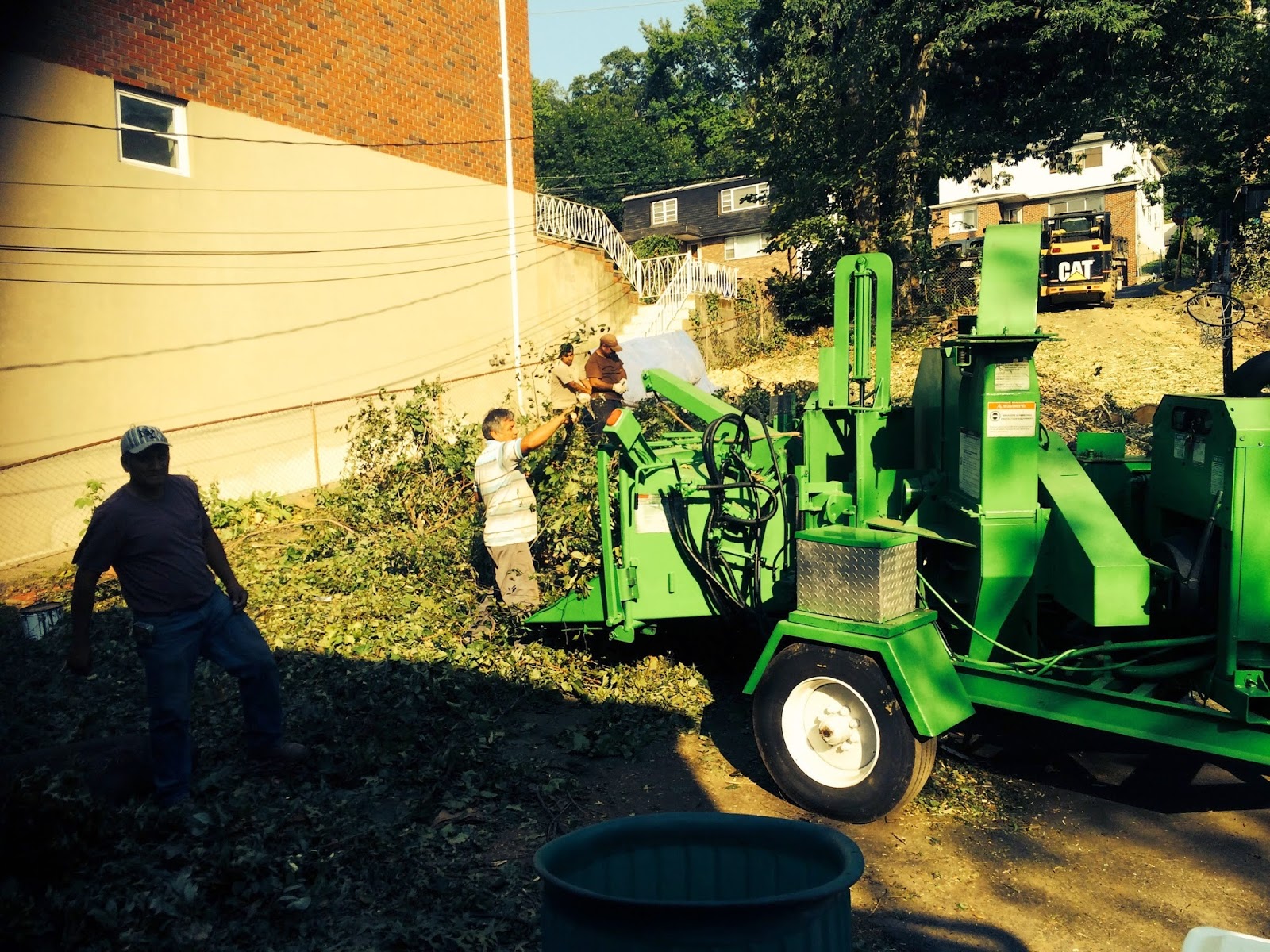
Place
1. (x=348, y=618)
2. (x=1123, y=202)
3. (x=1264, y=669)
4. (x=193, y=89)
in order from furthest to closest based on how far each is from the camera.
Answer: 1. (x=1123, y=202)
2. (x=193, y=89)
3. (x=348, y=618)
4. (x=1264, y=669)

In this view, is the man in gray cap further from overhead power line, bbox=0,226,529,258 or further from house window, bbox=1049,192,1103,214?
house window, bbox=1049,192,1103,214

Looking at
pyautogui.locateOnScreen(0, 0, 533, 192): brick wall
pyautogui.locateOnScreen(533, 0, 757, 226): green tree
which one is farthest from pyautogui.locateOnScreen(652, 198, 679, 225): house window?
pyautogui.locateOnScreen(0, 0, 533, 192): brick wall

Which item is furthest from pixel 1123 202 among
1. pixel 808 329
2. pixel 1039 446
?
pixel 1039 446

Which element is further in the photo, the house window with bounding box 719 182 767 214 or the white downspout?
the house window with bounding box 719 182 767 214

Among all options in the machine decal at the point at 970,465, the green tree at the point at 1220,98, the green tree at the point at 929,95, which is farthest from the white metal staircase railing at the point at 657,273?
the machine decal at the point at 970,465

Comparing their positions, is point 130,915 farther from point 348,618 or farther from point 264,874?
point 348,618

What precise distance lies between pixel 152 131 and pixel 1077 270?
1842 centimetres

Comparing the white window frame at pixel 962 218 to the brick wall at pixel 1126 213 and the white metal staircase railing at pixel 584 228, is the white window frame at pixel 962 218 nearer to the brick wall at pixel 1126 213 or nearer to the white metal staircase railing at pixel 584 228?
the brick wall at pixel 1126 213

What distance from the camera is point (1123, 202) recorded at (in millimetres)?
45062

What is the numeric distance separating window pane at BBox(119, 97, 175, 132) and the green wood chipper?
29.3 ft

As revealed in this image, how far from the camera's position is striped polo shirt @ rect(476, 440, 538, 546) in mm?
7203

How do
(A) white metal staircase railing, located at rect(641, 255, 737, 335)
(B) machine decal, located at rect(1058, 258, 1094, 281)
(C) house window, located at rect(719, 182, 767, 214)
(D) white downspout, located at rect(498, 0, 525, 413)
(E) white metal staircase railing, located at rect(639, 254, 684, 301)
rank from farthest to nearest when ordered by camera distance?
1. (C) house window, located at rect(719, 182, 767, 214)
2. (E) white metal staircase railing, located at rect(639, 254, 684, 301)
3. (A) white metal staircase railing, located at rect(641, 255, 737, 335)
4. (B) machine decal, located at rect(1058, 258, 1094, 281)
5. (D) white downspout, located at rect(498, 0, 525, 413)

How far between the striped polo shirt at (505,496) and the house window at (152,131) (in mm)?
7146

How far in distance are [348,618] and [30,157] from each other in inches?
254
